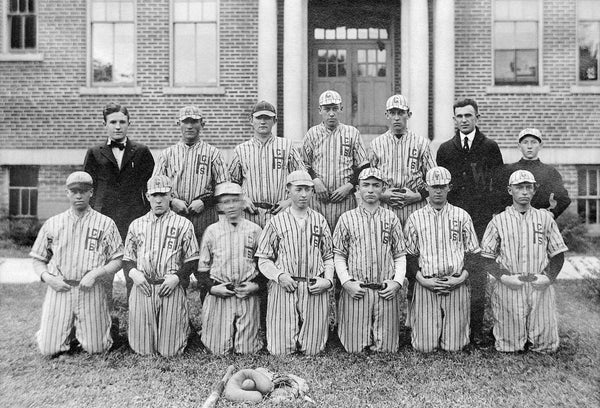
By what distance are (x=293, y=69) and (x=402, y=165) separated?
5.68 meters

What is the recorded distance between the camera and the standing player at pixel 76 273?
16.5 feet

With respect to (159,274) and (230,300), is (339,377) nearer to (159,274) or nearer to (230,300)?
(230,300)

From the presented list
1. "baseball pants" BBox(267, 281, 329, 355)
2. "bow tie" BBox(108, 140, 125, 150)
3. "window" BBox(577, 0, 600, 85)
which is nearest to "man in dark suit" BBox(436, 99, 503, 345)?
"baseball pants" BBox(267, 281, 329, 355)

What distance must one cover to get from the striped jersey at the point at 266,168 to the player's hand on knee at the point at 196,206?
401 mm

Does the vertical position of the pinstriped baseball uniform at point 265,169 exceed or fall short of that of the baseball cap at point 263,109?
it falls short

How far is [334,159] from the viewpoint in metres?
5.64

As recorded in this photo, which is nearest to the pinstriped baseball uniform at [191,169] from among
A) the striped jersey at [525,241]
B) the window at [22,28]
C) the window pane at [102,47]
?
the striped jersey at [525,241]

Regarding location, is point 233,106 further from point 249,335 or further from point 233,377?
point 233,377

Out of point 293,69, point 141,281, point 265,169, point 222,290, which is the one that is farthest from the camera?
point 293,69

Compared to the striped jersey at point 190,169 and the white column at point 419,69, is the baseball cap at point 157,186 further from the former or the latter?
the white column at point 419,69

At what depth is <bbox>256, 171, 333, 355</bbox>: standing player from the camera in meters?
5.02

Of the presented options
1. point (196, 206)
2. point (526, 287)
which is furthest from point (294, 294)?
point (526, 287)

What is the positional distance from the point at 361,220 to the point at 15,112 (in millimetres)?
9218

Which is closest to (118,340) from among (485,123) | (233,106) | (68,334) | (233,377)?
(68,334)
